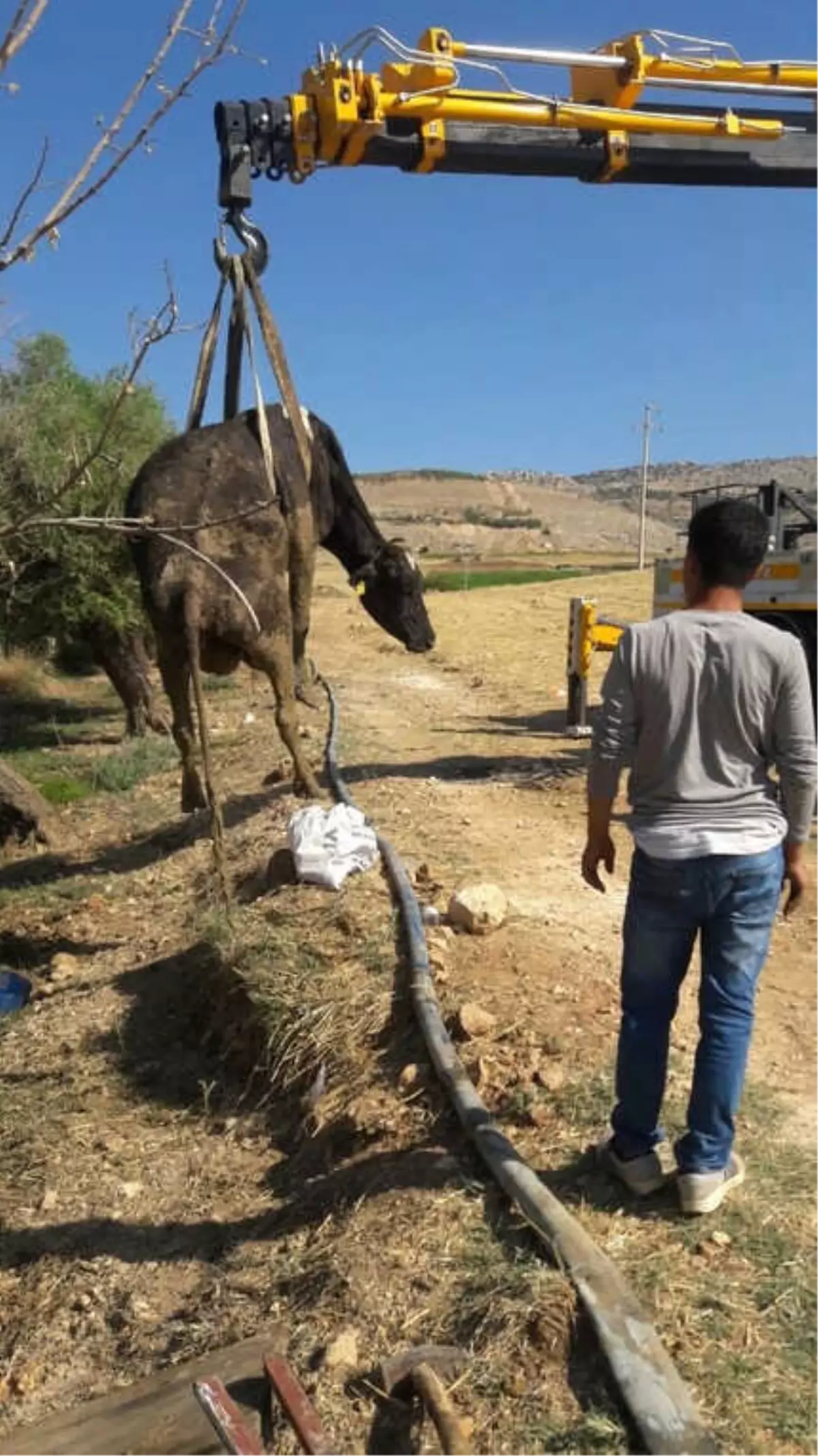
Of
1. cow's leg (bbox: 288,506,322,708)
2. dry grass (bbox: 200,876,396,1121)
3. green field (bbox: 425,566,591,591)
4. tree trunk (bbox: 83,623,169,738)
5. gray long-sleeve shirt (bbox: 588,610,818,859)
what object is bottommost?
green field (bbox: 425,566,591,591)

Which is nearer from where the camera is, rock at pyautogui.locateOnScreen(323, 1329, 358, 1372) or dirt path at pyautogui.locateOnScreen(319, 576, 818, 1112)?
rock at pyautogui.locateOnScreen(323, 1329, 358, 1372)

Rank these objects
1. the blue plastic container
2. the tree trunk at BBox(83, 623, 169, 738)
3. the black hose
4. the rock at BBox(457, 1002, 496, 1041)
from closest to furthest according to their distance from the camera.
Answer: the black hose → the rock at BBox(457, 1002, 496, 1041) → the blue plastic container → the tree trunk at BBox(83, 623, 169, 738)

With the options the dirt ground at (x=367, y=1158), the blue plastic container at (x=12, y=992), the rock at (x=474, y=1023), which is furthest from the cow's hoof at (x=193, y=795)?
the rock at (x=474, y=1023)

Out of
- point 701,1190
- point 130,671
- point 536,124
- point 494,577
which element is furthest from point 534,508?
point 701,1190

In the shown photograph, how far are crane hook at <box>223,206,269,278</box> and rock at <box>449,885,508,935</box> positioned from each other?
11.8 feet

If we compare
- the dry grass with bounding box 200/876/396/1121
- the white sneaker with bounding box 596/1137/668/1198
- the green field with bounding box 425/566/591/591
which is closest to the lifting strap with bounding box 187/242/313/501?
the dry grass with bounding box 200/876/396/1121

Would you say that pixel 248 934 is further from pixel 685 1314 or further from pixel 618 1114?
pixel 685 1314

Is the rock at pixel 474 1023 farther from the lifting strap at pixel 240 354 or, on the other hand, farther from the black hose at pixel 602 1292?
the lifting strap at pixel 240 354

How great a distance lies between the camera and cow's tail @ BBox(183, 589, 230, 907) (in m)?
6.32

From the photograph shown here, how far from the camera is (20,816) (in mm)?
10008

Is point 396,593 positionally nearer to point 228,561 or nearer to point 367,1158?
point 228,561

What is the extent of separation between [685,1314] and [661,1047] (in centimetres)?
70

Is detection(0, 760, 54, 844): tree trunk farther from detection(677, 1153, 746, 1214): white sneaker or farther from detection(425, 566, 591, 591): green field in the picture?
detection(425, 566, 591, 591): green field

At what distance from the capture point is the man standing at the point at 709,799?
337 centimetres
